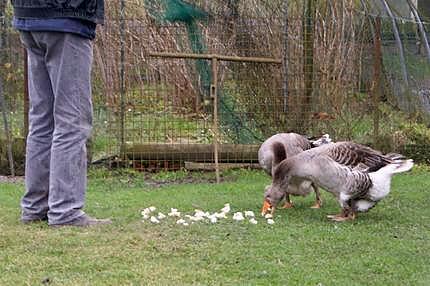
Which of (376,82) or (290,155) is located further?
(376,82)

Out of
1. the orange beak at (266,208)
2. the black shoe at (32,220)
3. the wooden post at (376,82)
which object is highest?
the wooden post at (376,82)

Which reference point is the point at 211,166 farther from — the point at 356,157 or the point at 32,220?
the point at 32,220

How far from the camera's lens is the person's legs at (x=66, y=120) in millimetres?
6223

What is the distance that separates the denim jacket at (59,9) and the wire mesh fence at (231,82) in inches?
170

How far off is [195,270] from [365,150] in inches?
105

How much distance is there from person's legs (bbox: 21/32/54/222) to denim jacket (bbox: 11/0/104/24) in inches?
11.2

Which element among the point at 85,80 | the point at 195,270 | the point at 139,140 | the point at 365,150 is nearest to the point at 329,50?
the point at 139,140

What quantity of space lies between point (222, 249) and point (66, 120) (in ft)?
5.39

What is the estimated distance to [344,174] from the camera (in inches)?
269

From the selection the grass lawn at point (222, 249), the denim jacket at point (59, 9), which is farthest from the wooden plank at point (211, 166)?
the denim jacket at point (59, 9)

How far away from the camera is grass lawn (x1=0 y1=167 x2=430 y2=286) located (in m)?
4.86

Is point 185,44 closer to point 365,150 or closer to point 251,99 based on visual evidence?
point 251,99

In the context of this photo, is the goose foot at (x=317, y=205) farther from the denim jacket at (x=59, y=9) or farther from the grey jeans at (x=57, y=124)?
the denim jacket at (x=59, y=9)

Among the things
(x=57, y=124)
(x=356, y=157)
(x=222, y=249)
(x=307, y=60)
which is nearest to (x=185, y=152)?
(x=307, y=60)
